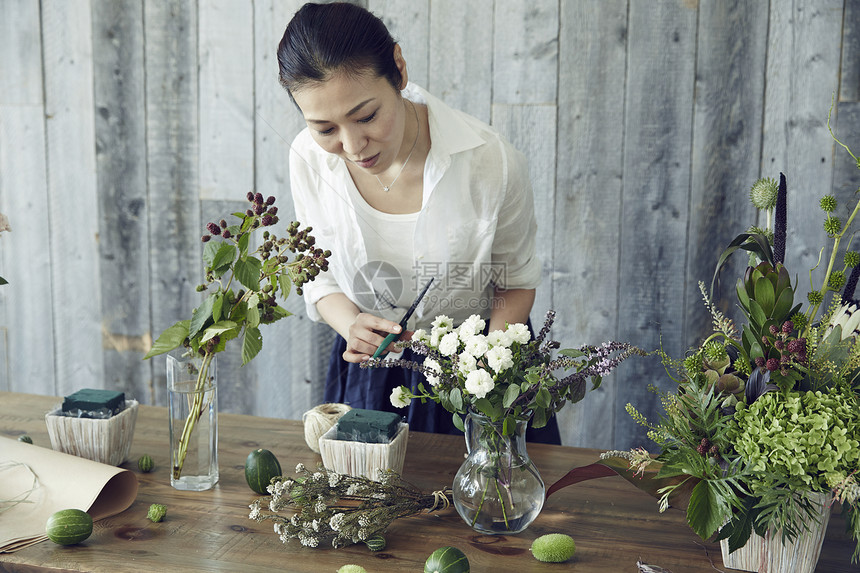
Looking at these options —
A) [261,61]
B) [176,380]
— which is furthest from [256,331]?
[261,61]

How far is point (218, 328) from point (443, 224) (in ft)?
2.09

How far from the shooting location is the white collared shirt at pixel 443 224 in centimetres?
163

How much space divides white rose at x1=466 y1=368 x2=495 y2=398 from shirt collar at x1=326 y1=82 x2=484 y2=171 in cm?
76

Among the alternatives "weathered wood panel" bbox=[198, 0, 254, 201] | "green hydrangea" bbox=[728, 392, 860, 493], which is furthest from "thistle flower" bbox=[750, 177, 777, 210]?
"weathered wood panel" bbox=[198, 0, 254, 201]

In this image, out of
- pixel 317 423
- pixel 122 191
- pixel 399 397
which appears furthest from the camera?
pixel 122 191

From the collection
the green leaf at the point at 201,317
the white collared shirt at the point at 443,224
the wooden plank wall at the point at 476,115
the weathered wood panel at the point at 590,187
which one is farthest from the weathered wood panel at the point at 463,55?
the green leaf at the point at 201,317

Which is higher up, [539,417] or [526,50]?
[526,50]

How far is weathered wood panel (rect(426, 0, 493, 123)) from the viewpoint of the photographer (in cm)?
222

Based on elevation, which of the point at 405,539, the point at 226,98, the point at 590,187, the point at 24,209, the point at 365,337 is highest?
the point at 226,98

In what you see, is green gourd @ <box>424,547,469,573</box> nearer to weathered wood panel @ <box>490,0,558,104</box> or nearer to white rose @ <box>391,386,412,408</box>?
white rose @ <box>391,386,412,408</box>

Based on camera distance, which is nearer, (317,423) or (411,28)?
(317,423)

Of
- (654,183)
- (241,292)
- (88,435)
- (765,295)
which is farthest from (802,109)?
(88,435)

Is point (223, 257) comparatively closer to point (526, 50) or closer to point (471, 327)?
point (471, 327)

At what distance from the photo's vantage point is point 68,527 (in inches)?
40.3
